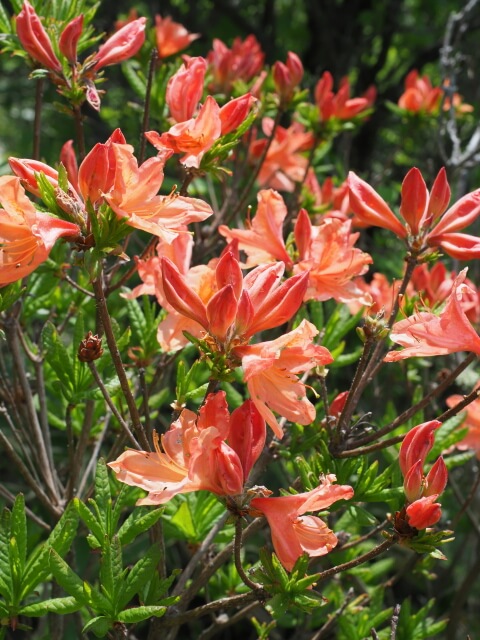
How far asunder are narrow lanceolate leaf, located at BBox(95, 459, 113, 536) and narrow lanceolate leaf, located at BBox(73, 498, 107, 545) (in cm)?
1

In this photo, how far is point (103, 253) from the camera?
145 centimetres

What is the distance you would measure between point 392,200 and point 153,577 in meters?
2.91

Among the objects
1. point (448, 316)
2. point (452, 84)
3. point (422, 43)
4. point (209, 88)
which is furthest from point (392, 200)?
point (448, 316)

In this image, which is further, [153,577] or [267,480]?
[267,480]

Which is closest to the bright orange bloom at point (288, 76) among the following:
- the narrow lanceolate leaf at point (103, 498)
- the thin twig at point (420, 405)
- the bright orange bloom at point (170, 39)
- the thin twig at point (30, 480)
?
the bright orange bloom at point (170, 39)

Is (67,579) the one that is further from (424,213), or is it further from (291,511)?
(424,213)

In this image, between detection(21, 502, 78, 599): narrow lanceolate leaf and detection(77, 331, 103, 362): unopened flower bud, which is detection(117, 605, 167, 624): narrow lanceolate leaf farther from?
detection(77, 331, 103, 362): unopened flower bud

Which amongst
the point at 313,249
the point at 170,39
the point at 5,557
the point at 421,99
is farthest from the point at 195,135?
the point at 421,99

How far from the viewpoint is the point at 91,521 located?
1647 mm

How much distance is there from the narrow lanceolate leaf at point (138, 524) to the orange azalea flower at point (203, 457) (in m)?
0.22

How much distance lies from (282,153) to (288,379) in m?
1.83

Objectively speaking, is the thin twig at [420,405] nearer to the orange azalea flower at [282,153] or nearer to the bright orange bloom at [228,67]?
the orange azalea flower at [282,153]

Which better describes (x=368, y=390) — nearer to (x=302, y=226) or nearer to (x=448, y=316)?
(x=302, y=226)

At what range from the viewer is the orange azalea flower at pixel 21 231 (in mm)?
1392
